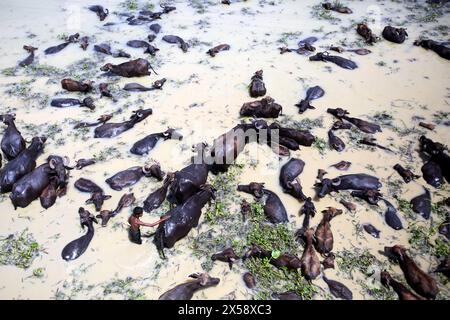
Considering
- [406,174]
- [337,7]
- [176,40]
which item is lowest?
[406,174]

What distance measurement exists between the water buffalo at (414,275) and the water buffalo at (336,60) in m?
5.68

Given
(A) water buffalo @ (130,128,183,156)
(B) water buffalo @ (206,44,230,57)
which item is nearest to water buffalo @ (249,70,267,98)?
(B) water buffalo @ (206,44,230,57)

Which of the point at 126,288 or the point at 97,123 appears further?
the point at 97,123

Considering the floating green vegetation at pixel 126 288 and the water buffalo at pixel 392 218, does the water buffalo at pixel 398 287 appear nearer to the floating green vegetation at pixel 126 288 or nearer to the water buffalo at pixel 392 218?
the water buffalo at pixel 392 218

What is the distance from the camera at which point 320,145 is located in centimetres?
709

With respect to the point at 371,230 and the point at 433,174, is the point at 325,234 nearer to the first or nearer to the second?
the point at 371,230

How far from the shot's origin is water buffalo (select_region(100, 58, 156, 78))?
9.06 metres

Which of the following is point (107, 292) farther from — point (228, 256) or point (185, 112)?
point (185, 112)

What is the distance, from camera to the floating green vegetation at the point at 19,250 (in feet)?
17.3

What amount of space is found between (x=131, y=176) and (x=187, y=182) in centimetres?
125

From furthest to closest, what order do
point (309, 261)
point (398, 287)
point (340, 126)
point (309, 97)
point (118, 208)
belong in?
point (309, 97) < point (340, 126) < point (118, 208) < point (309, 261) < point (398, 287)

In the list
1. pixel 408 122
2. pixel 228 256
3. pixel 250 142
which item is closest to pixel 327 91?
pixel 408 122

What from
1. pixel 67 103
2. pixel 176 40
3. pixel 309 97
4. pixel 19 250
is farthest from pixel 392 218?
pixel 176 40

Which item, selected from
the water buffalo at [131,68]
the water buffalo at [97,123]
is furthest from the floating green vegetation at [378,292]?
the water buffalo at [131,68]
